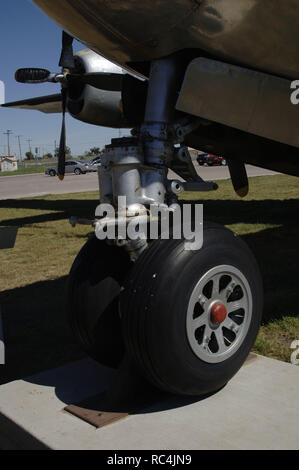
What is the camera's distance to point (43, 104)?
12.4 meters

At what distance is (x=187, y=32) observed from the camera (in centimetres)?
288

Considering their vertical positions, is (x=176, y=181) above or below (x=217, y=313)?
above

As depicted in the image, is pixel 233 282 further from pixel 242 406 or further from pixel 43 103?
pixel 43 103

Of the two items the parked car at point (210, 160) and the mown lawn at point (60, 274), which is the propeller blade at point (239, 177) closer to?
the mown lawn at point (60, 274)

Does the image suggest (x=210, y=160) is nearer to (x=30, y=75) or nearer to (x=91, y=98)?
(x=91, y=98)

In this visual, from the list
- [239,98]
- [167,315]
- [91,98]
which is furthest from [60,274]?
[167,315]

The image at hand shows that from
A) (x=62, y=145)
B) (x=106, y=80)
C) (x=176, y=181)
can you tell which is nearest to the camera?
(x=176, y=181)

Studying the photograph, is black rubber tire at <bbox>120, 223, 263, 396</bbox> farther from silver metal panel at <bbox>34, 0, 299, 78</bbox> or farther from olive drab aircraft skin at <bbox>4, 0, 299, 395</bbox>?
silver metal panel at <bbox>34, 0, 299, 78</bbox>

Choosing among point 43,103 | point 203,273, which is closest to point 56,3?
point 203,273

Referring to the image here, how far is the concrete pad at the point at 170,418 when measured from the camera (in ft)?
7.41

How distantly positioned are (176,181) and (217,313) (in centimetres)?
80

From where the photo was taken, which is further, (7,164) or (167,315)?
(7,164)

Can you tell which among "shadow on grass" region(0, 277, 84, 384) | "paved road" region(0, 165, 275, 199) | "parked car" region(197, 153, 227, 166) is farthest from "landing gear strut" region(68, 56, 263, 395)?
"parked car" region(197, 153, 227, 166)

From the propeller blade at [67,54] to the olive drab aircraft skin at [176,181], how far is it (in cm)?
136
